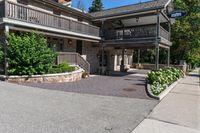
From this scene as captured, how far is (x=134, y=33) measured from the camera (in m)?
19.5

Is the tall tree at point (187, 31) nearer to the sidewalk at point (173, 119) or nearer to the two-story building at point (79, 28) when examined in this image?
the two-story building at point (79, 28)

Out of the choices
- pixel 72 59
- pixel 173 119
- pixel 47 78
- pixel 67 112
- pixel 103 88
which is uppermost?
pixel 72 59

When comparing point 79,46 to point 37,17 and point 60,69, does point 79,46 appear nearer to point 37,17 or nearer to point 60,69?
point 37,17

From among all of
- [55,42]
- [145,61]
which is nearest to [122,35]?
[55,42]

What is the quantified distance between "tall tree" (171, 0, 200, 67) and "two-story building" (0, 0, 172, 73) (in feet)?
11.0

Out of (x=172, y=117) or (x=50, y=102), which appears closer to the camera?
(x=172, y=117)

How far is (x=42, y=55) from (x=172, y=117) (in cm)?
860

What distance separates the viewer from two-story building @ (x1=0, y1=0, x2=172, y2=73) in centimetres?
1327

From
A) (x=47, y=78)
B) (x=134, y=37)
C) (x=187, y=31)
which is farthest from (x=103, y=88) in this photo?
(x=187, y=31)

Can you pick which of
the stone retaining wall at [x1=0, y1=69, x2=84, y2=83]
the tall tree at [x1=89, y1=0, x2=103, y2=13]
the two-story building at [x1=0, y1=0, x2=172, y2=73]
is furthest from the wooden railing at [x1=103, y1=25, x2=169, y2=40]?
the tall tree at [x1=89, y1=0, x2=103, y2=13]

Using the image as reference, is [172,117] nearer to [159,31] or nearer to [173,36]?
[159,31]

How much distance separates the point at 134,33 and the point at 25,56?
10949 millimetres

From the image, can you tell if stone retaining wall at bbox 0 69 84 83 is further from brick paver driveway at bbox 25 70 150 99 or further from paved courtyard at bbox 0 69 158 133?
paved courtyard at bbox 0 69 158 133

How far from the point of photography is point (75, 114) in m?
6.55
